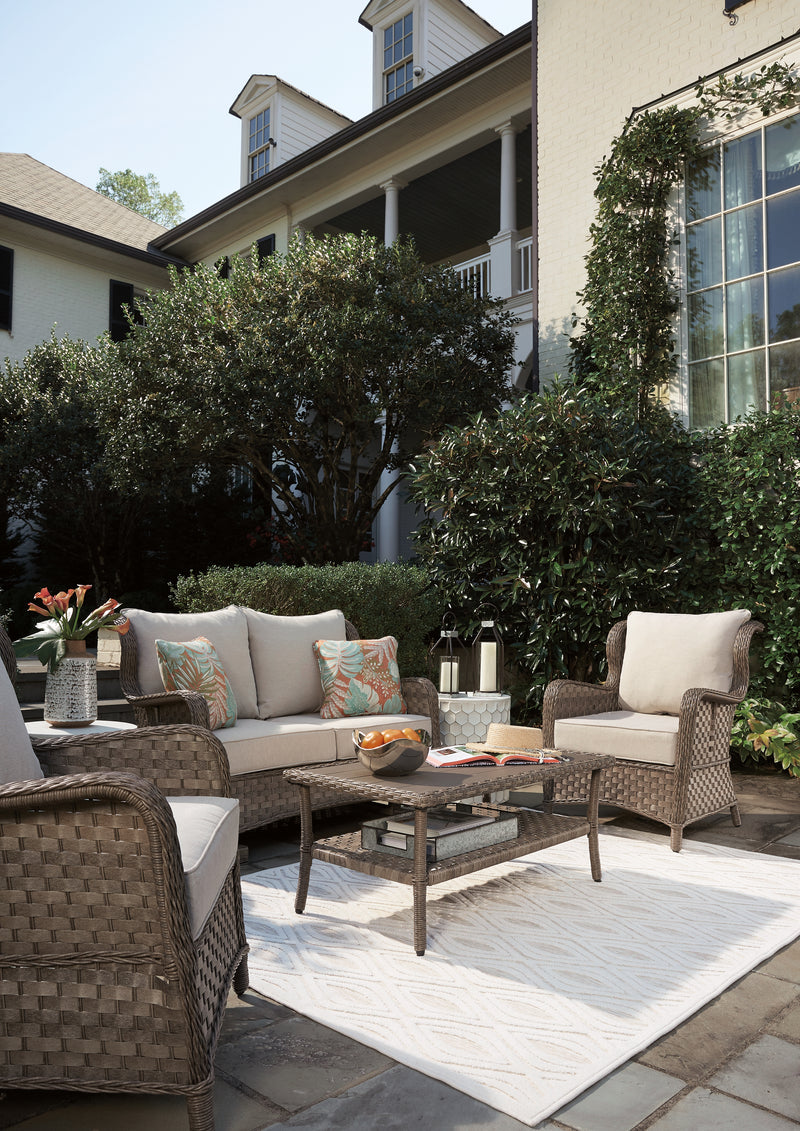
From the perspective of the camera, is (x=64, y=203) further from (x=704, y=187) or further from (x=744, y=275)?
(x=744, y=275)

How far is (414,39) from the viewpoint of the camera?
37.7 ft

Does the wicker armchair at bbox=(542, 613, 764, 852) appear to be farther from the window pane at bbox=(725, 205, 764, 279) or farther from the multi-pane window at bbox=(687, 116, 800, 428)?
the window pane at bbox=(725, 205, 764, 279)

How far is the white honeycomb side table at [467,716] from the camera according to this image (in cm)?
457

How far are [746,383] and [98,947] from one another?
5.66 m

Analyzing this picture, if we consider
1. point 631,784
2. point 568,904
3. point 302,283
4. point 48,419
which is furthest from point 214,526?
point 568,904

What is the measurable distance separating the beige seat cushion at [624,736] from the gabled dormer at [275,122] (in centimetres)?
1173

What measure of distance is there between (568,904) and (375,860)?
30.1 inches

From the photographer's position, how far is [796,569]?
202 inches

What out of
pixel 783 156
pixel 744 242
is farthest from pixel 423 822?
pixel 783 156

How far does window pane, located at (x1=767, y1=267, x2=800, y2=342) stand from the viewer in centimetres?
573

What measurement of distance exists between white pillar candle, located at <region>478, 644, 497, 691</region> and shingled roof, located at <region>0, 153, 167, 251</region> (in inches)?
389

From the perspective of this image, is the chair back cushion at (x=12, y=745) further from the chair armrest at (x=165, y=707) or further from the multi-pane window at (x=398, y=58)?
the multi-pane window at (x=398, y=58)

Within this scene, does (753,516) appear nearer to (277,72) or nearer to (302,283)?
(302,283)

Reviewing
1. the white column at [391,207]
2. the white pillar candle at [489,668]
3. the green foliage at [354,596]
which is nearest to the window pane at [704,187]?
the green foliage at [354,596]
